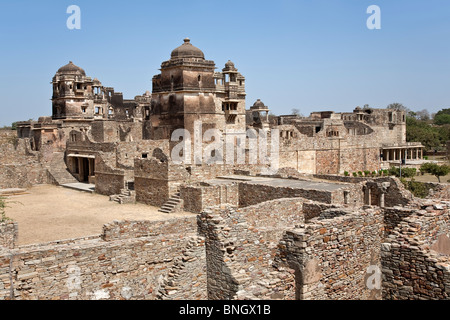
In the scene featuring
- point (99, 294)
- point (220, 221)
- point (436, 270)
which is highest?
point (220, 221)

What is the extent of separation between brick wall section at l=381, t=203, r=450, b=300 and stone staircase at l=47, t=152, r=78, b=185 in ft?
86.6

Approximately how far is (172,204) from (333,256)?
42.3 ft

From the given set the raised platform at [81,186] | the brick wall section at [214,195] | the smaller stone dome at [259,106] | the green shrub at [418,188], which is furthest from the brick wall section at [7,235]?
the smaller stone dome at [259,106]

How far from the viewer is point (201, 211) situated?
1217cm

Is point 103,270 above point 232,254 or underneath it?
underneath

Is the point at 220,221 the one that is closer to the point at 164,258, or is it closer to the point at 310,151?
the point at 164,258

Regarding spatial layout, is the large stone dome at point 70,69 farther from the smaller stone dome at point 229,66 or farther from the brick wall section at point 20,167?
the smaller stone dome at point 229,66

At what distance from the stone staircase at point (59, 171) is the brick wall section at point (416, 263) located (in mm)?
26396

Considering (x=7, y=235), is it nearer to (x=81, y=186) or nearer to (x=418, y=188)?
(x=418, y=188)

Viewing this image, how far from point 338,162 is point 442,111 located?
111 m

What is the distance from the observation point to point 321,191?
49.0 feet

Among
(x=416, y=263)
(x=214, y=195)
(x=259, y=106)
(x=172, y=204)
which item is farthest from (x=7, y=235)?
(x=259, y=106)

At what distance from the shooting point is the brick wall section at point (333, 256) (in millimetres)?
7195
